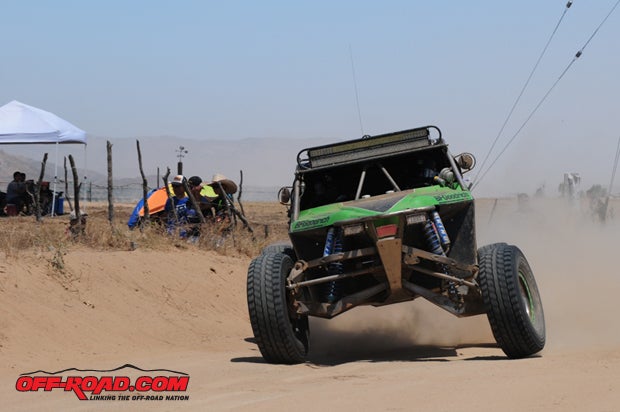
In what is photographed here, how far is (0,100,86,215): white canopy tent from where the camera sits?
949 inches

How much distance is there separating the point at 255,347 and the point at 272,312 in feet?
8.19

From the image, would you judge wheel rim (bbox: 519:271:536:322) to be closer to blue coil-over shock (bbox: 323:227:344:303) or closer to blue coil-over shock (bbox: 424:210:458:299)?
blue coil-over shock (bbox: 424:210:458:299)

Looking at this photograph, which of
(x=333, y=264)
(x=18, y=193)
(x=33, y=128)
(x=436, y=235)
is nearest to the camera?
(x=436, y=235)

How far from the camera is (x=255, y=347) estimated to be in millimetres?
11547

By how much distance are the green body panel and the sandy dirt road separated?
52.6 inches

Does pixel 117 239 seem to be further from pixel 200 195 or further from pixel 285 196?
pixel 285 196

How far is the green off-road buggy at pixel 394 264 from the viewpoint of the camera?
8.94m

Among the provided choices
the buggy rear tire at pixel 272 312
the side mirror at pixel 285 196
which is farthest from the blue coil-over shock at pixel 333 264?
the side mirror at pixel 285 196

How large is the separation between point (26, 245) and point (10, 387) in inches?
195

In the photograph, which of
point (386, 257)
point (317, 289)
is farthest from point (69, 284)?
point (386, 257)

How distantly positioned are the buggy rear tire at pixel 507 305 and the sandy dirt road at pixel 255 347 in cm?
19

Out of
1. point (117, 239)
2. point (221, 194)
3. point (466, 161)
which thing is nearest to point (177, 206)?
A: point (221, 194)

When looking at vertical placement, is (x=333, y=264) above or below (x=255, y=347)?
above

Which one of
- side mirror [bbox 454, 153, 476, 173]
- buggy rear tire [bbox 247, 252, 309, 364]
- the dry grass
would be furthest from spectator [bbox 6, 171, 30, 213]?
side mirror [bbox 454, 153, 476, 173]
